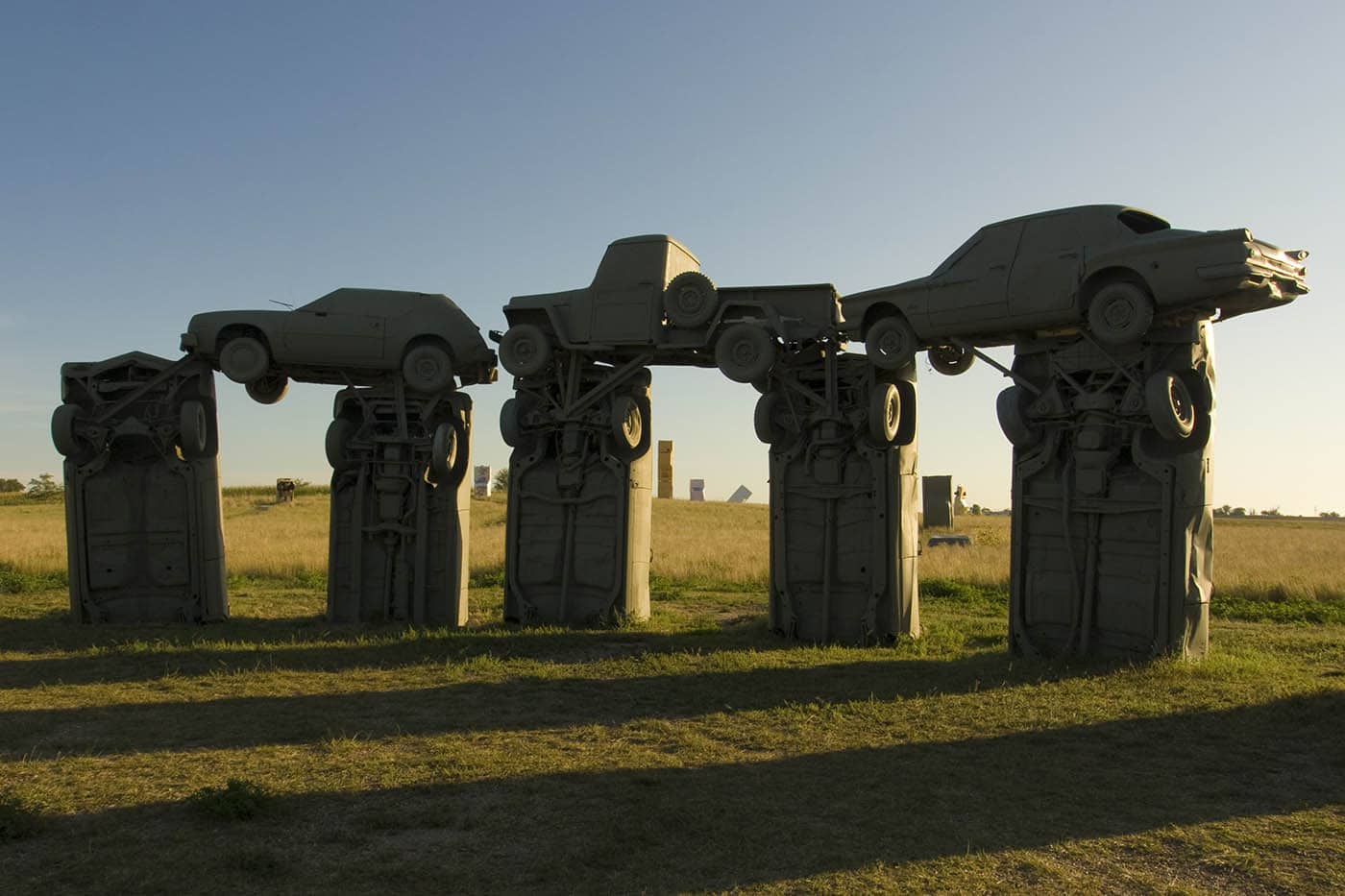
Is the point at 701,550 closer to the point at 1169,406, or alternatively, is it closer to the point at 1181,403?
the point at 1181,403

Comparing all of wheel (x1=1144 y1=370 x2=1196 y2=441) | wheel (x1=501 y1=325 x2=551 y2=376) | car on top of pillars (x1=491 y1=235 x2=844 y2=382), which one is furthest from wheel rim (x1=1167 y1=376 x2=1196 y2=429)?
wheel (x1=501 y1=325 x2=551 y2=376)

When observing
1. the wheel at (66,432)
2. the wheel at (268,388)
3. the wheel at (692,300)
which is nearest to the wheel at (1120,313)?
the wheel at (692,300)

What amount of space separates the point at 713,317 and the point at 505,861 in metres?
11.7

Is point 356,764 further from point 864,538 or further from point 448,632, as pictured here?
point 864,538

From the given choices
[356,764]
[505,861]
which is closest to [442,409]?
[356,764]

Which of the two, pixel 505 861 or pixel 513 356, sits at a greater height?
pixel 513 356

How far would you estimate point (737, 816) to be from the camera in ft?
26.2

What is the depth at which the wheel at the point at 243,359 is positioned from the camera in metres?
18.2

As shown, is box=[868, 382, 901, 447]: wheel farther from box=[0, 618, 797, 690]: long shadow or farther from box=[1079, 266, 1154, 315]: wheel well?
box=[0, 618, 797, 690]: long shadow

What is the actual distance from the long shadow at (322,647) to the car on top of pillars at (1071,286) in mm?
5404

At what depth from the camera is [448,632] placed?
1714 cm

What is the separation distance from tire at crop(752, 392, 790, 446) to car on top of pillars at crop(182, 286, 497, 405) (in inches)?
203

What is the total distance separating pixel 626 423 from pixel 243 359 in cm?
680

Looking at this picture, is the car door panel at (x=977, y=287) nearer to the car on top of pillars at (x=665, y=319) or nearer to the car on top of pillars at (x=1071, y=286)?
the car on top of pillars at (x=1071, y=286)
